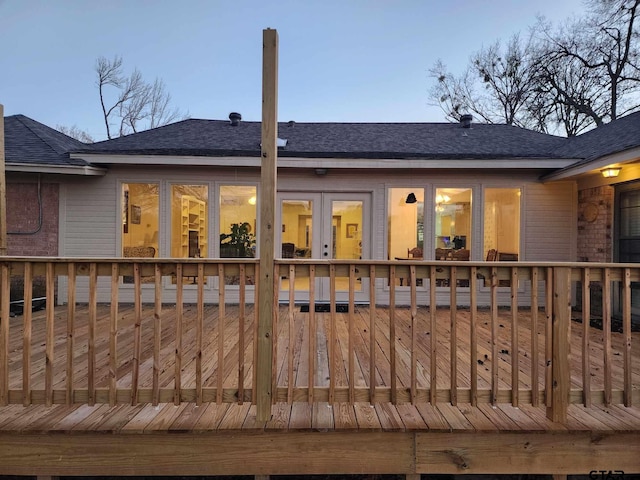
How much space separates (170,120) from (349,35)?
9.73 meters

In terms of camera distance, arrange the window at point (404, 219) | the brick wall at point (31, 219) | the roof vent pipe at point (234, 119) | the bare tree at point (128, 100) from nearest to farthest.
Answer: the brick wall at point (31, 219)
the window at point (404, 219)
the roof vent pipe at point (234, 119)
the bare tree at point (128, 100)

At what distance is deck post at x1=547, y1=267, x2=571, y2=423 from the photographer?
2152 mm

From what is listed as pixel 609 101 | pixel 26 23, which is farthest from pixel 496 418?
pixel 26 23

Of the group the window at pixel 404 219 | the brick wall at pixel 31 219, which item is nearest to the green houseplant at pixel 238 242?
the window at pixel 404 219

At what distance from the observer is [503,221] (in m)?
6.26

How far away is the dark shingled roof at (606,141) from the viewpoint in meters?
4.89

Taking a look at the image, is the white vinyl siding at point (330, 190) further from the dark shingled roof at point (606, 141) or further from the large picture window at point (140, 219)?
the dark shingled roof at point (606, 141)

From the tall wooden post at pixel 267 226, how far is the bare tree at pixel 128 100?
53.0 feet

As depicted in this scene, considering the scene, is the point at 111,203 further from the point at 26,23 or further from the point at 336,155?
the point at 26,23

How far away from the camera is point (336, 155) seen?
575 cm

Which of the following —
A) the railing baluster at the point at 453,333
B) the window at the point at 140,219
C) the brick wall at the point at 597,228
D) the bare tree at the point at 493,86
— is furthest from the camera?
the bare tree at the point at 493,86

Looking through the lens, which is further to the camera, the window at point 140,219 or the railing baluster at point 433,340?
the window at point 140,219

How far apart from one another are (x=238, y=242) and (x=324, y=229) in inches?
65.5

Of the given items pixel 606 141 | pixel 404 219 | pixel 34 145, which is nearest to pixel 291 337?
pixel 404 219
